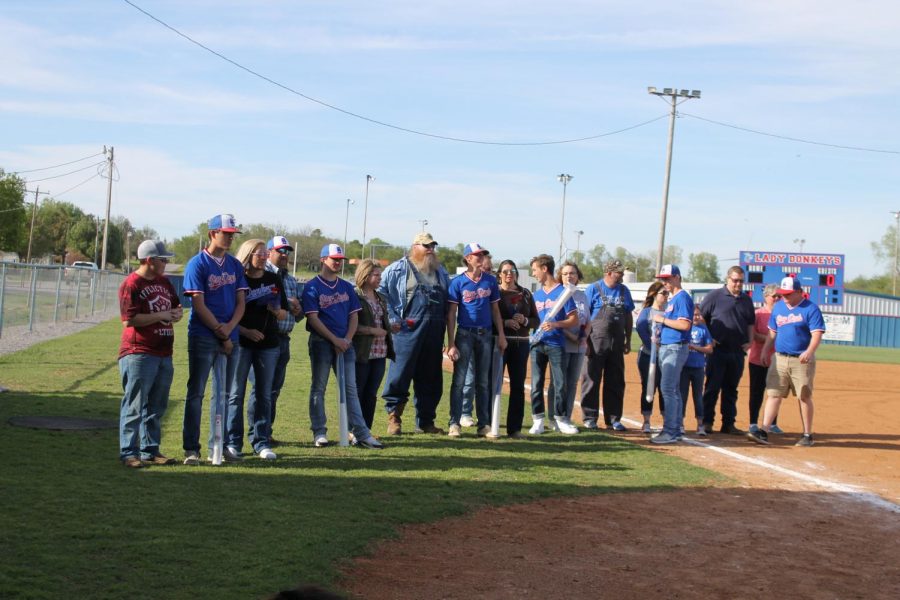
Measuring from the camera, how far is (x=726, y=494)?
8.70 metres

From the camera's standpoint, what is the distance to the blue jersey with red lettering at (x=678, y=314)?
11227mm

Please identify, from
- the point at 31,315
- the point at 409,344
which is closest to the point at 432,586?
the point at 409,344

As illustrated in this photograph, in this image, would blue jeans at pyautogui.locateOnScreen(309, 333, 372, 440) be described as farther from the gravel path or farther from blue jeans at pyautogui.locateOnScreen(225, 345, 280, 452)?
A: the gravel path

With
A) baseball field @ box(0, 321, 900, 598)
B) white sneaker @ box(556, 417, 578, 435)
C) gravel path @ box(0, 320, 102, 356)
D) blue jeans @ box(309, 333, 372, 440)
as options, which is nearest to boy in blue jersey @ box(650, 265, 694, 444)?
baseball field @ box(0, 321, 900, 598)

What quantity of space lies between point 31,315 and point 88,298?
13373 millimetres

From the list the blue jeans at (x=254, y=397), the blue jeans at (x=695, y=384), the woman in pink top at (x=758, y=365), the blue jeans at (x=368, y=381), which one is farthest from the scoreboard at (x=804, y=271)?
the blue jeans at (x=254, y=397)

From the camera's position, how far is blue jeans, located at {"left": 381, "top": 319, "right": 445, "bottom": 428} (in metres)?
10.8

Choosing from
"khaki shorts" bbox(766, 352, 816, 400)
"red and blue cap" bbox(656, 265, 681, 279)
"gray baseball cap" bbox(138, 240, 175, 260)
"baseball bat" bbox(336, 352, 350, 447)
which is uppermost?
"red and blue cap" bbox(656, 265, 681, 279)

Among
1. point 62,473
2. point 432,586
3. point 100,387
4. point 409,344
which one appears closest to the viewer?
point 432,586

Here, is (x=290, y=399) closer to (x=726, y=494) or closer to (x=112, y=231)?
(x=726, y=494)

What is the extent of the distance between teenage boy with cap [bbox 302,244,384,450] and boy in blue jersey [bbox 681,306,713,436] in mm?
4735

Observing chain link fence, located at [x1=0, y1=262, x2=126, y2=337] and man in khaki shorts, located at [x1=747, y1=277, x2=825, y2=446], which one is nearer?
man in khaki shorts, located at [x1=747, y1=277, x2=825, y2=446]

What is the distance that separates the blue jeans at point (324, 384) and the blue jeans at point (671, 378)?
12.5 ft

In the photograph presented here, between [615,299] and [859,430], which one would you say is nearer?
[615,299]
